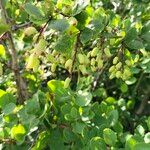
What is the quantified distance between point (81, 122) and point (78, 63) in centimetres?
16

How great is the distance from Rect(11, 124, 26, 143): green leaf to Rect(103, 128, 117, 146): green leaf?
0.20 m

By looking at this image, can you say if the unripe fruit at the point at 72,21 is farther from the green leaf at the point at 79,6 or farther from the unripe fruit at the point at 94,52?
the unripe fruit at the point at 94,52

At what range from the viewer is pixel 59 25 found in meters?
0.96

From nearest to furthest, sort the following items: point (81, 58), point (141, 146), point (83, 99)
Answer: point (141, 146) < point (81, 58) < point (83, 99)

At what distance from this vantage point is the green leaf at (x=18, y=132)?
1.13 metres

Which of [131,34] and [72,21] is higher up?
[72,21]

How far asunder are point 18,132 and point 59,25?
32 centimetres

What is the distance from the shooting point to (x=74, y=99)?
1.17 m

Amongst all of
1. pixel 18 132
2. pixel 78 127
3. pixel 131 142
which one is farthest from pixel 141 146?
pixel 18 132

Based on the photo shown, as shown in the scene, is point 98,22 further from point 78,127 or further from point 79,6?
point 78,127

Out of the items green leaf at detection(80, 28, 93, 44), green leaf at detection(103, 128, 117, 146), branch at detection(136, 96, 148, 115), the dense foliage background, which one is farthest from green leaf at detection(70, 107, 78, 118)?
branch at detection(136, 96, 148, 115)

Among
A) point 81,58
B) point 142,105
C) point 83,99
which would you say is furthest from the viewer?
point 142,105

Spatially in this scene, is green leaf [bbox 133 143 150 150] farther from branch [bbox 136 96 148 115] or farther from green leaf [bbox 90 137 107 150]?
branch [bbox 136 96 148 115]

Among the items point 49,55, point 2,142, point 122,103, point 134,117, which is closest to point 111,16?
point 49,55
